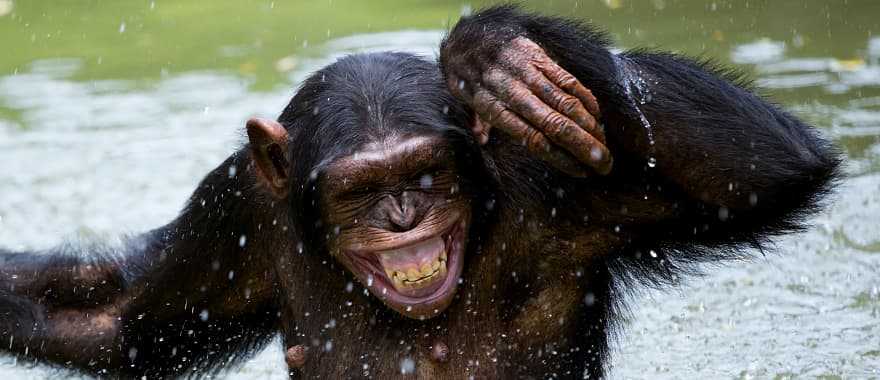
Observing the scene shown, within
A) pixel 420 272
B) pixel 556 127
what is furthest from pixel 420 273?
pixel 556 127

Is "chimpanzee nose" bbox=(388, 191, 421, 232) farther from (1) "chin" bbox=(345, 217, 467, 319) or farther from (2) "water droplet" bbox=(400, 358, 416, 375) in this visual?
(2) "water droplet" bbox=(400, 358, 416, 375)

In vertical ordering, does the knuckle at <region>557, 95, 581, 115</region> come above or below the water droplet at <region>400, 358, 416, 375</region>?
above

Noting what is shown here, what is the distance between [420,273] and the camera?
591 cm

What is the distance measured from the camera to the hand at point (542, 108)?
5.68 meters

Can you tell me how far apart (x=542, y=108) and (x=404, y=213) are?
2.68 feet

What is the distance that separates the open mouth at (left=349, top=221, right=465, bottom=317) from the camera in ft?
19.4

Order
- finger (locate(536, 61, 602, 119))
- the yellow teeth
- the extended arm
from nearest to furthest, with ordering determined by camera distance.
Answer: finger (locate(536, 61, 602, 119)), the yellow teeth, the extended arm

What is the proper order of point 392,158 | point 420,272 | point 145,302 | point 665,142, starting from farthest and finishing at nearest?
point 145,302
point 665,142
point 392,158
point 420,272

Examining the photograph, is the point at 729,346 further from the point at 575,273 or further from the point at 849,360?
the point at 575,273

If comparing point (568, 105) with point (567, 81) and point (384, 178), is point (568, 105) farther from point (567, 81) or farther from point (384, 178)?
point (384, 178)

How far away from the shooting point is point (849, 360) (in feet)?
27.3

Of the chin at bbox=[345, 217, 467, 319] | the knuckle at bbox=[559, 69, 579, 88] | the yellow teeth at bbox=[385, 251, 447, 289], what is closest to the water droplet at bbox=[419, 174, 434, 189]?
the chin at bbox=[345, 217, 467, 319]

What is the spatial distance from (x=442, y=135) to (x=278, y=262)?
4.68 feet


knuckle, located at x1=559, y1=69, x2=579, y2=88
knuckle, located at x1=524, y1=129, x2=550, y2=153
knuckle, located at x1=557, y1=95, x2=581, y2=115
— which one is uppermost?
knuckle, located at x1=559, y1=69, x2=579, y2=88
